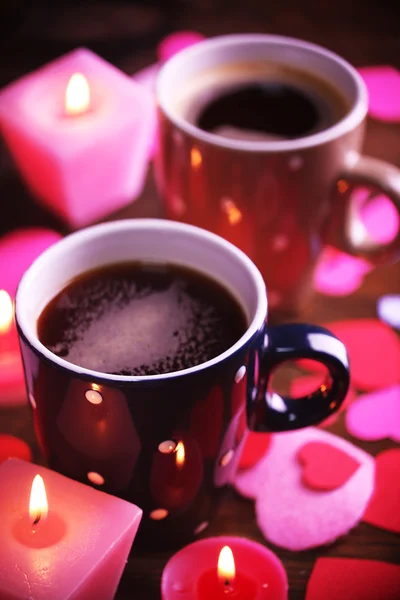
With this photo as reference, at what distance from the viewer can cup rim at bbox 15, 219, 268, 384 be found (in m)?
0.53

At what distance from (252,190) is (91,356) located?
0.25 m

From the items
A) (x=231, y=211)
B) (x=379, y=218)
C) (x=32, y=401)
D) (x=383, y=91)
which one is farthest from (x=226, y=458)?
(x=383, y=91)

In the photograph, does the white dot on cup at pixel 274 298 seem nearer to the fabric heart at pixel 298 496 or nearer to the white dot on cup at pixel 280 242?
the white dot on cup at pixel 280 242

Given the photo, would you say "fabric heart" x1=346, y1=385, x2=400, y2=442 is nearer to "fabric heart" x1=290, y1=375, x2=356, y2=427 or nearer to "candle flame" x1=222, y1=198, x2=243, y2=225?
"fabric heart" x1=290, y1=375, x2=356, y2=427

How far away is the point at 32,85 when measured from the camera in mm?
953

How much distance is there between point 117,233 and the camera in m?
0.68

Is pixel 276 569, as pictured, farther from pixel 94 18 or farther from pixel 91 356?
pixel 94 18

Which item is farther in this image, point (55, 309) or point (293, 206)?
point (293, 206)

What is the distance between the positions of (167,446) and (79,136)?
1.47 feet

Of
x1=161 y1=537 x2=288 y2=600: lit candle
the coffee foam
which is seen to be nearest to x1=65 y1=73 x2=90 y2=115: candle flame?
the coffee foam

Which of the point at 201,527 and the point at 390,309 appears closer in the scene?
the point at 201,527

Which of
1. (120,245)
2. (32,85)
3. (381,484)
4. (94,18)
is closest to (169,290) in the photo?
(120,245)

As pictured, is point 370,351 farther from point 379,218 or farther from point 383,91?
point 383,91

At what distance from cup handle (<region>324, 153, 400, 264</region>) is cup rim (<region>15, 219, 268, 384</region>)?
0.18 meters
